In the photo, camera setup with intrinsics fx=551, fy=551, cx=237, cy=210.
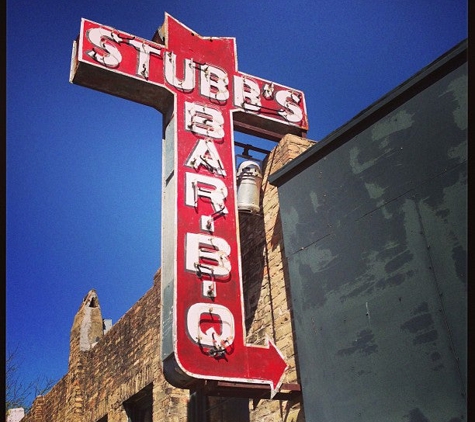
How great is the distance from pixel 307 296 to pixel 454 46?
9.06 feet

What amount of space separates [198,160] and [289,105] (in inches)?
94.3

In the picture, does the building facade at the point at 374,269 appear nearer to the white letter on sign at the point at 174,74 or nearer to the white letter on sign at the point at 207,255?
the white letter on sign at the point at 207,255

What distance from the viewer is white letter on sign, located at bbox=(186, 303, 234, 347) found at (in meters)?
5.45

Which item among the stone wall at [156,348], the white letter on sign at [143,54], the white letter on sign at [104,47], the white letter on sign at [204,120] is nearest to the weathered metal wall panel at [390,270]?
the stone wall at [156,348]

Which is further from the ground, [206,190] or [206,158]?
[206,158]

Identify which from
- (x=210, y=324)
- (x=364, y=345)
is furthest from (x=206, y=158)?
(x=364, y=345)

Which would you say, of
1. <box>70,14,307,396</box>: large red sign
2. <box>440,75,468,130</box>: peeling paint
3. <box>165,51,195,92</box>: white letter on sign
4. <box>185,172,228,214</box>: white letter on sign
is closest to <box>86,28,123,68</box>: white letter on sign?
<box>70,14,307,396</box>: large red sign

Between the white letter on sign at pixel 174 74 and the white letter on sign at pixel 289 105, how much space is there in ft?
4.80

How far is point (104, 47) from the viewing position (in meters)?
7.40

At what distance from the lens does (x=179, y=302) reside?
5551 millimetres

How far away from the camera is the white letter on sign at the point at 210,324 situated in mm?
5445

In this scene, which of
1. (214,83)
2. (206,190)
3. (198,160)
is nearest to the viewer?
(206,190)

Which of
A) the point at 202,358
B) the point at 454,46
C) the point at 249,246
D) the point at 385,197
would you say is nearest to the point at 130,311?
the point at 249,246

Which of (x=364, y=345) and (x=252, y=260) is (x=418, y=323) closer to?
(x=364, y=345)
